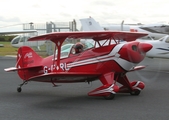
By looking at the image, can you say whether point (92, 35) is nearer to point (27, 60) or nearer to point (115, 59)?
point (115, 59)

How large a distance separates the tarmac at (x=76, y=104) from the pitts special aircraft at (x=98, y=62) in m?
0.43

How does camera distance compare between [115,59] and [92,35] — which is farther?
[92,35]

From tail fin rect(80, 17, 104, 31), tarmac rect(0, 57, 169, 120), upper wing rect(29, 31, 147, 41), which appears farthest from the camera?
tail fin rect(80, 17, 104, 31)

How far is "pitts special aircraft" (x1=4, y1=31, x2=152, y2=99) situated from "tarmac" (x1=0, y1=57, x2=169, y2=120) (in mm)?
428

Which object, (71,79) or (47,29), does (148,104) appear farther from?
(47,29)

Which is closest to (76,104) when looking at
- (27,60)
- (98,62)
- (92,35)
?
(98,62)

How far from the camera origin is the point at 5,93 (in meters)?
10.5

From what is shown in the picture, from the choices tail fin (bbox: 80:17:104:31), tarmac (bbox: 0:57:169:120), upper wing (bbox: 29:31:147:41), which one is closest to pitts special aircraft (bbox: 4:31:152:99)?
upper wing (bbox: 29:31:147:41)

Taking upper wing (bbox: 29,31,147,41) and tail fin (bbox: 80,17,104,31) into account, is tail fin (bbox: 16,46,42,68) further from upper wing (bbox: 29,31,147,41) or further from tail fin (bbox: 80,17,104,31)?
tail fin (bbox: 80,17,104,31)

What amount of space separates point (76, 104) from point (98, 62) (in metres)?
1.39

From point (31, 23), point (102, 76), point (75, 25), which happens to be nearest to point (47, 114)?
point (102, 76)

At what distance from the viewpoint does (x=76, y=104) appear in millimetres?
8656

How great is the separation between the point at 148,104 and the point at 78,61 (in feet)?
7.40

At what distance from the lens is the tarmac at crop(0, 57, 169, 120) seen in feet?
23.8
